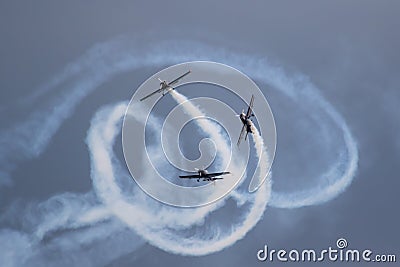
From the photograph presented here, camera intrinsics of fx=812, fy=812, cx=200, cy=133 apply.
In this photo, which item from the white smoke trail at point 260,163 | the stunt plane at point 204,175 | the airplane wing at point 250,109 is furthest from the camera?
the white smoke trail at point 260,163

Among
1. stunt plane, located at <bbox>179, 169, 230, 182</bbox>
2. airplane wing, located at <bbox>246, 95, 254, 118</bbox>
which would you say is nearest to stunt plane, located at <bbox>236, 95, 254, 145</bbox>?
airplane wing, located at <bbox>246, 95, 254, 118</bbox>

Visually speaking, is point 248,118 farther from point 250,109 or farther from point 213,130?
point 213,130

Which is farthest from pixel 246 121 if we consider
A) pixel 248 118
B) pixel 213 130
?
pixel 213 130

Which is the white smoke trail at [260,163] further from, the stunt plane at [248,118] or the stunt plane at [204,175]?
the stunt plane at [204,175]

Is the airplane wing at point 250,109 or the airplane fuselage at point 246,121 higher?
the airplane wing at point 250,109

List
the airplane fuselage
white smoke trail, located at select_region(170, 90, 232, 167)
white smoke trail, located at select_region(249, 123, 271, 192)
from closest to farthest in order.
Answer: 1. the airplane fuselage
2. white smoke trail, located at select_region(170, 90, 232, 167)
3. white smoke trail, located at select_region(249, 123, 271, 192)

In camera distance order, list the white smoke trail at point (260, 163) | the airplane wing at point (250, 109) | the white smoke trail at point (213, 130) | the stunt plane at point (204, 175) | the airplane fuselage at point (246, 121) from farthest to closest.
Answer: the white smoke trail at point (260, 163), the white smoke trail at point (213, 130), the stunt plane at point (204, 175), the airplane fuselage at point (246, 121), the airplane wing at point (250, 109)

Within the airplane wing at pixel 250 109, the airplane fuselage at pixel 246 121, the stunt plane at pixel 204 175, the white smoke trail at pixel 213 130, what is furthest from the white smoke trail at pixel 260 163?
the stunt plane at pixel 204 175

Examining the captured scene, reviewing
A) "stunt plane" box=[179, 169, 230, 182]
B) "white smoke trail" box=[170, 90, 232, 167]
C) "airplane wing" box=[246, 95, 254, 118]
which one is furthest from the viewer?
"white smoke trail" box=[170, 90, 232, 167]

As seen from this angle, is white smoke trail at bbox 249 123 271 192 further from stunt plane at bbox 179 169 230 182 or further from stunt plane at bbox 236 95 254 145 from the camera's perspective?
stunt plane at bbox 179 169 230 182

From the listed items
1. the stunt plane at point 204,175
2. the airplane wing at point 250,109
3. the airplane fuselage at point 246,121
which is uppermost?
the airplane wing at point 250,109

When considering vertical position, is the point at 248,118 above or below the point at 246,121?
above

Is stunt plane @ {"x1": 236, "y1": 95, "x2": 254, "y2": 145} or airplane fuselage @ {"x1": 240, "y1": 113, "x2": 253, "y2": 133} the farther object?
airplane fuselage @ {"x1": 240, "y1": 113, "x2": 253, "y2": 133}

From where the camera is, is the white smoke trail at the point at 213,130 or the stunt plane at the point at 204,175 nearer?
the stunt plane at the point at 204,175
